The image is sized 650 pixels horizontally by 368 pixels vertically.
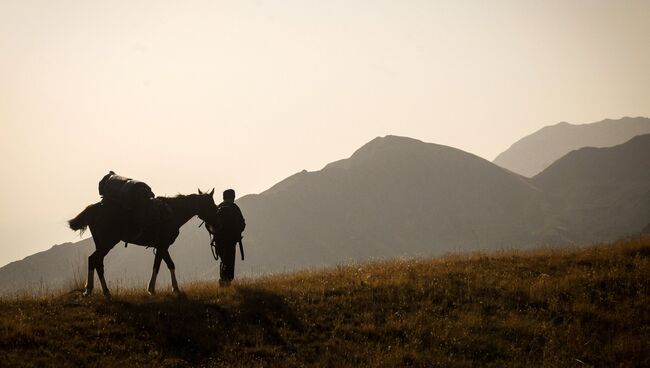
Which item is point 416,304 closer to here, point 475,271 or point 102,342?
point 475,271

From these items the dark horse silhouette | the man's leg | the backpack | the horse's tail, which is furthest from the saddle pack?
the man's leg

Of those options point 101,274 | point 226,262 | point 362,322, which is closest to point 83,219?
point 101,274

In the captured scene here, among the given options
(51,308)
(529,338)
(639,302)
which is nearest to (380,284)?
(529,338)

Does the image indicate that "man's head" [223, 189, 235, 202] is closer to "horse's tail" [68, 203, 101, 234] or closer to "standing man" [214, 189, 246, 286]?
"standing man" [214, 189, 246, 286]

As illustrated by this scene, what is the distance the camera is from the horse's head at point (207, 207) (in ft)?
56.2

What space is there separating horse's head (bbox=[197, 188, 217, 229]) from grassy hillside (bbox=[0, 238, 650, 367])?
226 centimetres

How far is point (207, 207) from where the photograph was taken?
678 inches

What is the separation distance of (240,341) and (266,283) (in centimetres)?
430

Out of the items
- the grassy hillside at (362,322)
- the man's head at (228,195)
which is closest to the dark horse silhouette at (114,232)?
the grassy hillside at (362,322)

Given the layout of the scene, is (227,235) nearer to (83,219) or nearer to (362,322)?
(83,219)

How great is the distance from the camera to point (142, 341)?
11805mm

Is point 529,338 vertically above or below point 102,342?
below

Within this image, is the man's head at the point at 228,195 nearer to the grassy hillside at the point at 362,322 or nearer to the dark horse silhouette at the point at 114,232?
the dark horse silhouette at the point at 114,232

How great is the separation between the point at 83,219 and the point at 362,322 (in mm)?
8691
